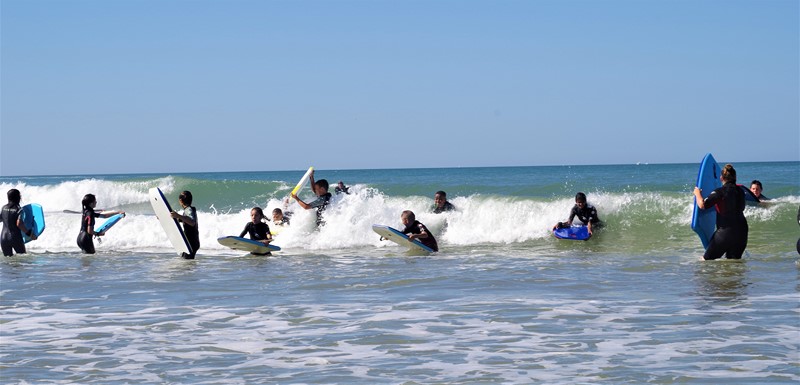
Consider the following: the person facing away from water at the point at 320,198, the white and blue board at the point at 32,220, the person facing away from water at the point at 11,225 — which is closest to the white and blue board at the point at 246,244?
the person facing away from water at the point at 320,198

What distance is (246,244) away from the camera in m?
14.0

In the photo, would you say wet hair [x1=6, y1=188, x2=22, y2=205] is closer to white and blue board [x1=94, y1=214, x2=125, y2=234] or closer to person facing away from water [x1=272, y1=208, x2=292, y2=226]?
white and blue board [x1=94, y1=214, x2=125, y2=234]

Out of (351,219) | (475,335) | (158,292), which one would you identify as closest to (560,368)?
(475,335)

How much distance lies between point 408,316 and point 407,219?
21.9 ft

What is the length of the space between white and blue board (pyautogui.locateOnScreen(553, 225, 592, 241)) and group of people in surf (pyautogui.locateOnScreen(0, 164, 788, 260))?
11 centimetres


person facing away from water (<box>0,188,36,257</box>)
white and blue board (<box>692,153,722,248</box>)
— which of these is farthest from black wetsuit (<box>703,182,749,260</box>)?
person facing away from water (<box>0,188,36,257</box>)

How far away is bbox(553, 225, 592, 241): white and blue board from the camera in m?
16.2

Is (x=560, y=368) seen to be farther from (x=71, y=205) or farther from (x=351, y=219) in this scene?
(x=71, y=205)

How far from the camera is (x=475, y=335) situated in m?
7.06

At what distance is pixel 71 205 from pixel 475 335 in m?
27.5

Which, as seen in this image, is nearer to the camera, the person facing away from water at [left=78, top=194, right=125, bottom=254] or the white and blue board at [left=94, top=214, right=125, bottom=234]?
the person facing away from water at [left=78, top=194, right=125, bottom=254]

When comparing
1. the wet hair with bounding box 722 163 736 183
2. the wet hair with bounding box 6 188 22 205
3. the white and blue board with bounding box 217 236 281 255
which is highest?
the wet hair with bounding box 722 163 736 183

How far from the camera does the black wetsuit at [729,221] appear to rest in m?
11.2

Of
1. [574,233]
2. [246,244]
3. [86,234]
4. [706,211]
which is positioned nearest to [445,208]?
[574,233]
